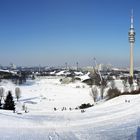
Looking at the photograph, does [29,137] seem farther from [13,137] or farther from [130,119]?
[130,119]

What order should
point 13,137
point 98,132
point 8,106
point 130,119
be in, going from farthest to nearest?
point 8,106 < point 130,119 < point 98,132 < point 13,137

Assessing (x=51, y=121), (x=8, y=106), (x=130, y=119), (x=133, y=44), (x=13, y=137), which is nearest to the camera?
(x=13, y=137)

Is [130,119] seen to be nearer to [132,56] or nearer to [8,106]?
[8,106]

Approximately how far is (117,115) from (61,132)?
17.7 feet

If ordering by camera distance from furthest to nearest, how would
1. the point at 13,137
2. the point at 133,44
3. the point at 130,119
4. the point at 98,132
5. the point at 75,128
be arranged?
the point at 133,44, the point at 130,119, the point at 75,128, the point at 98,132, the point at 13,137

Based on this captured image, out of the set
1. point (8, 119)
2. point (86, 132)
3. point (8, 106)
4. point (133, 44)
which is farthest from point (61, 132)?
point (133, 44)

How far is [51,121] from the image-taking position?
16406 mm

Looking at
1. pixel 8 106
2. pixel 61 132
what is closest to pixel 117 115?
pixel 61 132

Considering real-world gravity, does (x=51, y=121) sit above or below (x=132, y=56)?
below

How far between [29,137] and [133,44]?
12336cm

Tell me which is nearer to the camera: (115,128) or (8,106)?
(115,128)

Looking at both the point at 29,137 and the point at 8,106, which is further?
the point at 8,106

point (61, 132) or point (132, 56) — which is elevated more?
point (132, 56)

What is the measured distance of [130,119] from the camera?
15312 mm
